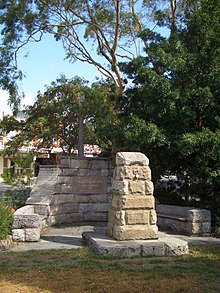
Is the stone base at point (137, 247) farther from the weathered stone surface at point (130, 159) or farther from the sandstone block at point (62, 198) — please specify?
the sandstone block at point (62, 198)

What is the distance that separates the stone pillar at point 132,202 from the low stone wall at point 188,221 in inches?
89.7

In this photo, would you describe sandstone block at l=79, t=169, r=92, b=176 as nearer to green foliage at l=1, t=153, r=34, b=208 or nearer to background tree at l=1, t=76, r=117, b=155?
green foliage at l=1, t=153, r=34, b=208

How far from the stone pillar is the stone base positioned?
0.23 meters

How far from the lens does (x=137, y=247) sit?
23.7 feet

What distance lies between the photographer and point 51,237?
9086 millimetres

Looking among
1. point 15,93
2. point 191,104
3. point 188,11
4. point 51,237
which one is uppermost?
point 188,11

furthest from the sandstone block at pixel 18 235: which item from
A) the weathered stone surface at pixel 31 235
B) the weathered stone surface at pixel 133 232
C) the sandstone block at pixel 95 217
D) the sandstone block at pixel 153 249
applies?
the sandstone block at pixel 95 217

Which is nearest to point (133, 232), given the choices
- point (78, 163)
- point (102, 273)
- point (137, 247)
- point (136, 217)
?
point (136, 217)

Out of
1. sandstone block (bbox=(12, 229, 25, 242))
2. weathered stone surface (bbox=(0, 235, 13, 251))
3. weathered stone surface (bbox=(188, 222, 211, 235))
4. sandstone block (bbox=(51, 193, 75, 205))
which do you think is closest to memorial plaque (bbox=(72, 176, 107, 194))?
sandstone block (bbox=(51, 193, 75, 205))

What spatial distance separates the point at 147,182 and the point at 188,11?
7.26 m

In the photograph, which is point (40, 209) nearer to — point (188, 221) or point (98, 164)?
point (98, 164)

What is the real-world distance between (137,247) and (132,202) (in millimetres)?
952

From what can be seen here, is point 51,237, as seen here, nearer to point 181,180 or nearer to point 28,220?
point 28,220

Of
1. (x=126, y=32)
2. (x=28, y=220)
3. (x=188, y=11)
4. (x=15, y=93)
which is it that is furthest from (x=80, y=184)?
(x=126, y=32)
